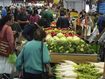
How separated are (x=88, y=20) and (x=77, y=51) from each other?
1248 cm

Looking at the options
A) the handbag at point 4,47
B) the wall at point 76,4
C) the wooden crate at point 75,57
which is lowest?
the wall at point 76,4

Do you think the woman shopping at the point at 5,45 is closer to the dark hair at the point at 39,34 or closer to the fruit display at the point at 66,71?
the fruit display at the point at 66,71

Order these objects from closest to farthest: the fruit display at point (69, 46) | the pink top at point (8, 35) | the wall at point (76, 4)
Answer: the pink top at point (8, 35) < the fruit display at point (69, 46) < the wall at point (76, 4)

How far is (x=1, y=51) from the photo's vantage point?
10742 mm

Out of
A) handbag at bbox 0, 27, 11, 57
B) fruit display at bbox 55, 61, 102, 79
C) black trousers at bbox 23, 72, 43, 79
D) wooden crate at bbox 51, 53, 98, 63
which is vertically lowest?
wooden crate at bbox 51, 53, 98, 63

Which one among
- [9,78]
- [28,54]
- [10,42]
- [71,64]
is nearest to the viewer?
[28,54]

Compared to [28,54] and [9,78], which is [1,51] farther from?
[28,54]

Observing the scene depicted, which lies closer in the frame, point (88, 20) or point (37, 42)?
point (37, 42)

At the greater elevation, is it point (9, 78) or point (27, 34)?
point (27, 34)

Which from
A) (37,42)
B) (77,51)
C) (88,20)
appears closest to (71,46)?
(77,51)

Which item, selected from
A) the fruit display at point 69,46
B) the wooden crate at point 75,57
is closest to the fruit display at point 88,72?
the wooden crate at point 75,57

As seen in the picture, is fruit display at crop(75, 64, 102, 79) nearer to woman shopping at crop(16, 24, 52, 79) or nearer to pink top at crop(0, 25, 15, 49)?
woman shopping at crop(16, 24, 52, 79)

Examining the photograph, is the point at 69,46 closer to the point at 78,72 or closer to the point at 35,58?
the point at 78,72

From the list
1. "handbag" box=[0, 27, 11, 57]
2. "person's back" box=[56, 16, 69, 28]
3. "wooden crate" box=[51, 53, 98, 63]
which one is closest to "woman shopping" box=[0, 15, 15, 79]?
"handbag" box=[0, 27, 11, 57]
